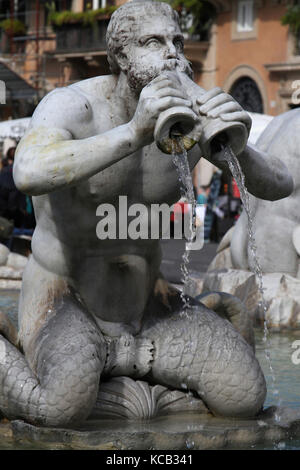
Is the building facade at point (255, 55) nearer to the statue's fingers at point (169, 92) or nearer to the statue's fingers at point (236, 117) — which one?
the statue's fingers at point (236, 117)

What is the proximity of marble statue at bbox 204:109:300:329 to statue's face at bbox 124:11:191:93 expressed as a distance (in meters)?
3.29

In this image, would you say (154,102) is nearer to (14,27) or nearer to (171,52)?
(171,52)

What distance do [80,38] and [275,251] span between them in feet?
88.2

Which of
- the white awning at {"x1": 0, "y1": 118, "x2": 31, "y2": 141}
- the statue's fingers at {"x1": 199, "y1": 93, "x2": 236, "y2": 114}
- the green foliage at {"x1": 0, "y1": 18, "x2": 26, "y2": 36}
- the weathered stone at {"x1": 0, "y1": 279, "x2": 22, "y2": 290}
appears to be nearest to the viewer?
the statue's fingers at {"x1": 199, "y1": 93, "x2": 236, "y2": 114}

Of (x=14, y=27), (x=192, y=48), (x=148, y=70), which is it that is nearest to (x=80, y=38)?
(x=14, y=27)

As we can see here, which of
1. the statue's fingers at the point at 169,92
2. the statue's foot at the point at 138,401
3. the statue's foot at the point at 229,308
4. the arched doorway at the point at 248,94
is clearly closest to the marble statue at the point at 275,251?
the statue's foot at the point at 229,308

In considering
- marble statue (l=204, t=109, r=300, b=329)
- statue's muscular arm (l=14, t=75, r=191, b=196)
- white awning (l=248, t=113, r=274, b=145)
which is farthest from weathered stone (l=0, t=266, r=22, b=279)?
white awning (l=248, t=113, r=274, b=145)

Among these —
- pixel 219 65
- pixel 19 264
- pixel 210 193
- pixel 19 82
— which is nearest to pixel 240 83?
pixel 219 65

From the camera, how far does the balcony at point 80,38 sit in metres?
33.1

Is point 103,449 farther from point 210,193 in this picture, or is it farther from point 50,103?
point 210,193

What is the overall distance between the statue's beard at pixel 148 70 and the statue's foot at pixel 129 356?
38.0 inches

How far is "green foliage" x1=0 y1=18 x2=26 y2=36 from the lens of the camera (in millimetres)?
37219

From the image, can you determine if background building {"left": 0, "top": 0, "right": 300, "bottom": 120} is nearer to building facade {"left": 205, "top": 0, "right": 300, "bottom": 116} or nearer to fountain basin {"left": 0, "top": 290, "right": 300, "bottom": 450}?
building facade {"left": 205, "top": 0, "right": 300, "bottom": 116}

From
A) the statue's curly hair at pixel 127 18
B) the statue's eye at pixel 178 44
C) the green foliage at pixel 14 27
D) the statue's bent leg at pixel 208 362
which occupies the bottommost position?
the statue's bent leg at pixel 208 362
